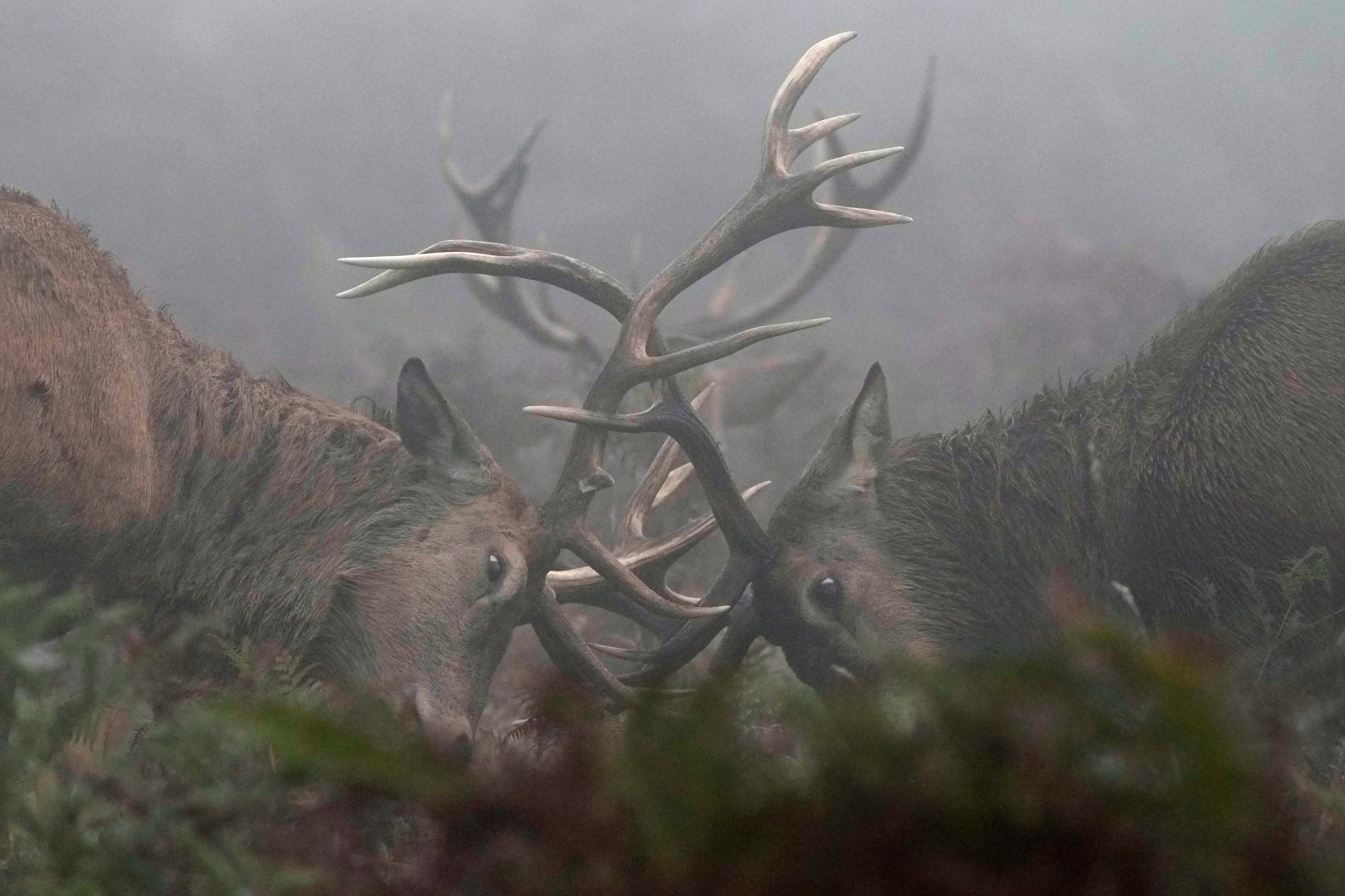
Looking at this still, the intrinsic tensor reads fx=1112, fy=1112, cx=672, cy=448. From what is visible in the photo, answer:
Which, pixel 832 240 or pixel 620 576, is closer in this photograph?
pixel 620 576

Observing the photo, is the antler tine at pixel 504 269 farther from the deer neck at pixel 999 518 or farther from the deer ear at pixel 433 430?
the deer neck at pixel 999 518

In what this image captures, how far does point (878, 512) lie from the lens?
459 centimetres

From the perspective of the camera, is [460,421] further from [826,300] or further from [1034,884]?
[826,300]

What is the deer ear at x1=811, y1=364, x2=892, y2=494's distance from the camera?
461 cm

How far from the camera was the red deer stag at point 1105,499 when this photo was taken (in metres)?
3.90

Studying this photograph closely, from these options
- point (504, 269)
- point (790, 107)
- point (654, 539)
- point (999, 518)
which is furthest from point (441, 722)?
point (790, 107)

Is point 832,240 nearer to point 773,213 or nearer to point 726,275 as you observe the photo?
point 726,275

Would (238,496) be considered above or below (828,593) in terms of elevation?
below

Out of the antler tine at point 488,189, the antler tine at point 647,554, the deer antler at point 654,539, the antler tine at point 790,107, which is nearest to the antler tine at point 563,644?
the deer antler at point 654,539

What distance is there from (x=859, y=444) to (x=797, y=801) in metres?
3.97

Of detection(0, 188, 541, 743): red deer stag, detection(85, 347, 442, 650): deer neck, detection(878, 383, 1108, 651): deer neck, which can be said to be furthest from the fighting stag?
detection(878, 383, 1108, 651): deer neck

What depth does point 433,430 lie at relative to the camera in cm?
408

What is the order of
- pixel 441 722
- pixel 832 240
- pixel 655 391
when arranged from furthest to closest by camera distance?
pixel 832 240 → pixel 655 391 → pixel 441 722

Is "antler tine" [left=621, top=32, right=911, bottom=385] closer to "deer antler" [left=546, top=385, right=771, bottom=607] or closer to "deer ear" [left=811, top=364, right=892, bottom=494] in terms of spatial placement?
"deer antler" [left=546, top=385, right=771, bottom=607]
